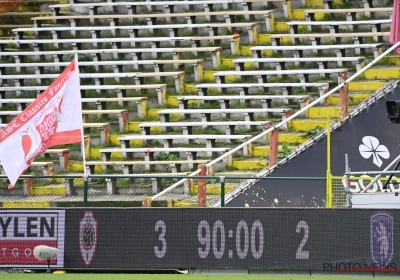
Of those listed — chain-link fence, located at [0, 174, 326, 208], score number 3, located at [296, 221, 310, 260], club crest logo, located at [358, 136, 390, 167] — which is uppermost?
club crest logo, located at [358, 136, 390, 167]

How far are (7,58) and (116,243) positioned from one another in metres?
12.1

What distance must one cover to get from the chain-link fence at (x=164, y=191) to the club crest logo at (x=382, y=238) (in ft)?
5.48

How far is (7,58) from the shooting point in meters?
28.8

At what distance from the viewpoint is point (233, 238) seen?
17.6 m

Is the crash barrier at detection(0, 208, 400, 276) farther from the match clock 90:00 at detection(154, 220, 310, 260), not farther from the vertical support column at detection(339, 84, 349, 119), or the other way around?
the vertical support column at detection(339, 84, 349, 119)

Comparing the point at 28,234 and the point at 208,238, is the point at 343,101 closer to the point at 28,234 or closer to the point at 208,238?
the point at 208,238

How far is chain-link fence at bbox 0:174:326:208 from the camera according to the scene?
1909 cm

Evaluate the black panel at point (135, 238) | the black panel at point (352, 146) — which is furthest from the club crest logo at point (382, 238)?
the black panel at point (352, 146)

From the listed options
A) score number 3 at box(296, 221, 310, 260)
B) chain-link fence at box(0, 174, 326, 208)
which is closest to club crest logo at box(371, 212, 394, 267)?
score number 3 at box(296, 221, 310, 260)

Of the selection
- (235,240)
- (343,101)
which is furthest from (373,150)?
(235,240)

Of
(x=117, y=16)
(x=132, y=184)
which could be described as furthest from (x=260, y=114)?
(x=117, y=16)

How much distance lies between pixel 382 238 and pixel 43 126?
588 centimetres

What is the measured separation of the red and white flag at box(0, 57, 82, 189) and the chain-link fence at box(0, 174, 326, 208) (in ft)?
2.23

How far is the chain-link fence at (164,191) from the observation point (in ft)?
62.6
